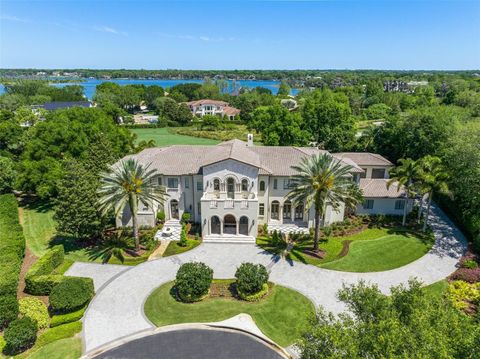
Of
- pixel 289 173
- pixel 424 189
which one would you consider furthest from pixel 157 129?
pixel 424 189

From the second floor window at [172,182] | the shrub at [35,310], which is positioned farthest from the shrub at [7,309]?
the second floor window at [172,182]

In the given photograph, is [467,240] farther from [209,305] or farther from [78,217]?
[78,217]

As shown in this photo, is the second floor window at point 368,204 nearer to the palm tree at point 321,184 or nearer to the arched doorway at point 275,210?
the palm tree at point 321,184

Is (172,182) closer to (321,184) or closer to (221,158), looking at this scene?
(221,158)

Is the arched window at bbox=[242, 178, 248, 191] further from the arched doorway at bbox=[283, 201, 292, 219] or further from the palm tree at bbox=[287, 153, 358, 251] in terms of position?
the palm tree at bbox=[287, 153, 358, 251]

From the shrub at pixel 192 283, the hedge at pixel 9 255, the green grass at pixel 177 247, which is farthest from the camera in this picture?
the green grass at pixel 177 247
